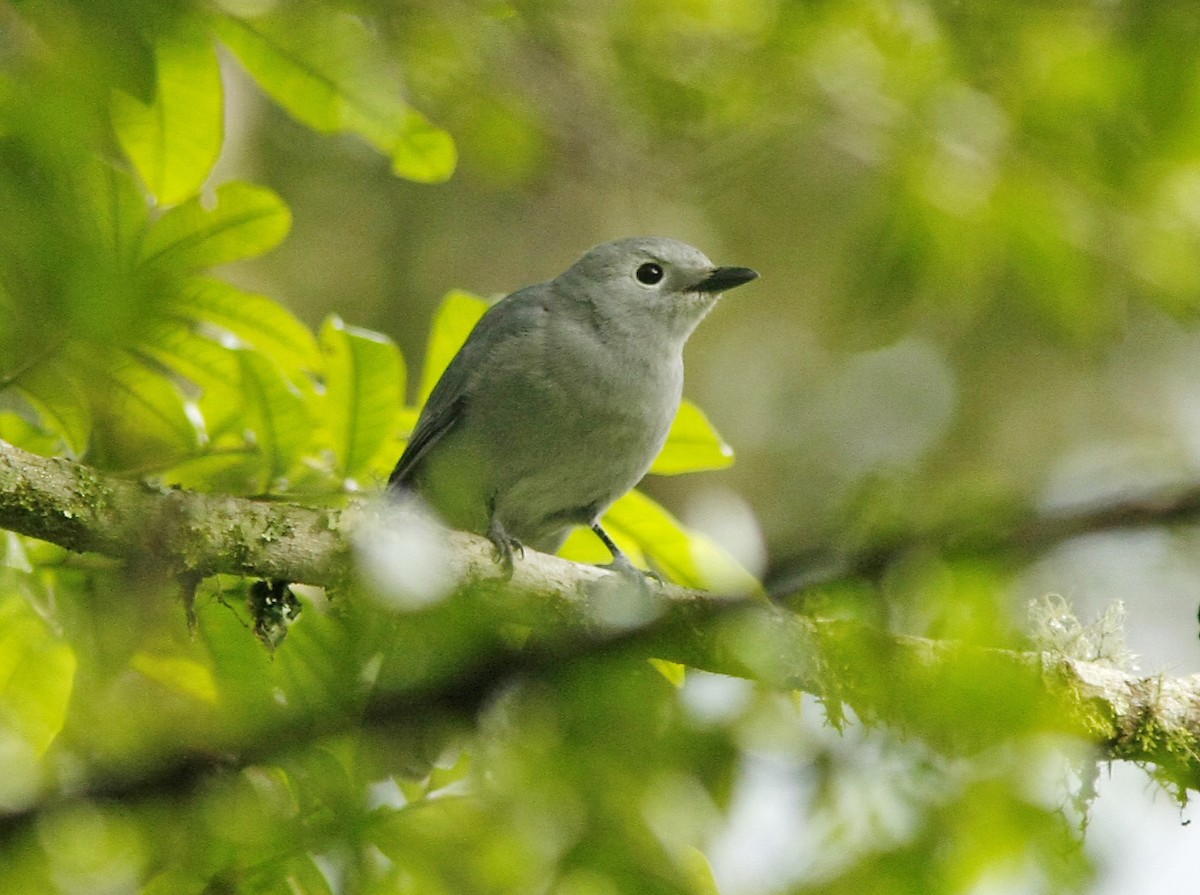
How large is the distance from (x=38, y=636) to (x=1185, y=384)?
9.22 m

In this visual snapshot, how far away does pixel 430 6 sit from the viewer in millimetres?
4383

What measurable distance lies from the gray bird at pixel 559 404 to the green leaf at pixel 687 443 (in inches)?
9.7

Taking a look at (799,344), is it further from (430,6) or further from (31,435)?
(31,435)

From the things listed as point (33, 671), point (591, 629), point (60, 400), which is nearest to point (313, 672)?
point (591, 629)

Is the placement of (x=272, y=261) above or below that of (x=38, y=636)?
below

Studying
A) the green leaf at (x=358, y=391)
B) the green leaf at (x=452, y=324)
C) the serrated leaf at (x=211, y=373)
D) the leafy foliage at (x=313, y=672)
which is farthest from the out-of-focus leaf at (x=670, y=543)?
the serrated leaf at (x=211, y=373)

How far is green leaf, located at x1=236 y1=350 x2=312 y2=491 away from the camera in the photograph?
2.76 metres

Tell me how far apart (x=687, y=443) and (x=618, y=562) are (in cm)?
40

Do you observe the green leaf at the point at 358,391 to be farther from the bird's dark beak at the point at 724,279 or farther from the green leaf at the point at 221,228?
the bird's dark beak at the point at 724,279

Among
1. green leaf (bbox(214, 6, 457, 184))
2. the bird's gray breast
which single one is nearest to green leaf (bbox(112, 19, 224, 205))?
green leaf (bbox(214, 6, 457, 184))

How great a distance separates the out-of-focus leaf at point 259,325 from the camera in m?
2.75

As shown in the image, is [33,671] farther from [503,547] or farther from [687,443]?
[687,443]

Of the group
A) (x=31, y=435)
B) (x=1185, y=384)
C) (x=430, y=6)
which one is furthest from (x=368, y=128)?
(x=1185, y=384)

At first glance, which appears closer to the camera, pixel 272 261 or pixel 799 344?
pixel 272 261
